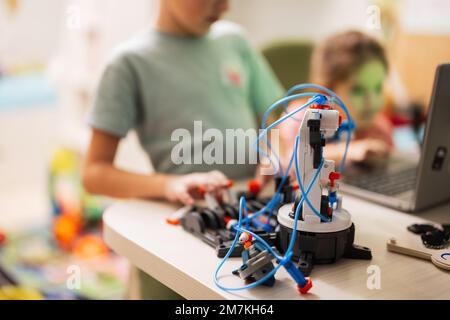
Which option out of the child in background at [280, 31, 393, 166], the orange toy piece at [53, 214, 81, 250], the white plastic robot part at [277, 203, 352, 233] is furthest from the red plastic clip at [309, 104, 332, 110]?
the orange toy piece at [53, 214, 81, 250]

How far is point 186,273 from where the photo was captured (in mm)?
642

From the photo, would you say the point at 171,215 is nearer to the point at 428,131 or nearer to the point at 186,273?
the point at 186,273

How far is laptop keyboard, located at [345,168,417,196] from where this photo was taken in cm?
97

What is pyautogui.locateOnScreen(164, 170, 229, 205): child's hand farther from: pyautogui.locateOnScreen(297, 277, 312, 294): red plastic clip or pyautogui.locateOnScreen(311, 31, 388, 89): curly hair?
pyautogui.locateOnScreen(311, 31, 388, 89): curly hair

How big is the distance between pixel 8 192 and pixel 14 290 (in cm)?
194

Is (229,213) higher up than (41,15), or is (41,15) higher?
(41,15)

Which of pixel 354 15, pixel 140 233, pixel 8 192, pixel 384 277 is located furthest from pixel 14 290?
pixel 8 192

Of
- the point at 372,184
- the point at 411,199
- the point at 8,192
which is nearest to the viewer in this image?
the point at 411,199

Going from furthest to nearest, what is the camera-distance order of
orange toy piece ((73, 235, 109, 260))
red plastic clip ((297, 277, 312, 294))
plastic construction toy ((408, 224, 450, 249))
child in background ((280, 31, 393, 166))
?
orange toy piece ((73, 235, 109, 260)) → child in background ((280, 31, 393, 166)) → plastic construction toy ((408, 224, 450, 249)) → red plastic clip ((297, 277, 312, 294))

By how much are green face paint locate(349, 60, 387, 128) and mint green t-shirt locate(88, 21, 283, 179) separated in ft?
0.93

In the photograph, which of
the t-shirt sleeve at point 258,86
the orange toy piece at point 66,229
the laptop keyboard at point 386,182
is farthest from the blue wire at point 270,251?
the orange toy piece at point 66,229

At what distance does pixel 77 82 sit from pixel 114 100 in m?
1.32

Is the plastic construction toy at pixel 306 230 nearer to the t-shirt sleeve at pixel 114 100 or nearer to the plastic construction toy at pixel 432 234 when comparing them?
the plastic construction toy at pixel 432 234

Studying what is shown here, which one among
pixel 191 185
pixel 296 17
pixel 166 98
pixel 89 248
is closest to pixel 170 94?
pixel 166 98
